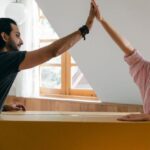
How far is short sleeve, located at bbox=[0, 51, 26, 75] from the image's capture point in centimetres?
141

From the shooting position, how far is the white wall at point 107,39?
2.28 meters

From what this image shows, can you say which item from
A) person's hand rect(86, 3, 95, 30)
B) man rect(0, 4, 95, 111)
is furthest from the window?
man rect(0, 4, 95, 111)

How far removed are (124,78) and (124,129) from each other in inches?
65.4

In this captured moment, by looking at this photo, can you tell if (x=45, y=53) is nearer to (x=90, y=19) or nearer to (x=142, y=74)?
(x=90, y=19)

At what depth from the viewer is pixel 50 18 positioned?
2.71 meters

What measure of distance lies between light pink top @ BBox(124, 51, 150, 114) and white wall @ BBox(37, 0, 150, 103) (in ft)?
2.26

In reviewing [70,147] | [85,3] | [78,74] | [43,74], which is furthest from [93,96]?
[70,147]

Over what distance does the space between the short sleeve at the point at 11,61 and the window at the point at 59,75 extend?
85.6 inches

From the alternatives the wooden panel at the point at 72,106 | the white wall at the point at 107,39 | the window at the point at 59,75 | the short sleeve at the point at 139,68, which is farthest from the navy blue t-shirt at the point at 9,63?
the window at the point at 59,75

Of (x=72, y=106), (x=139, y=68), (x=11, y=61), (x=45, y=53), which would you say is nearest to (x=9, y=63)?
(x=11, y=61)

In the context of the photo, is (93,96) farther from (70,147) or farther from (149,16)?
(70,147)

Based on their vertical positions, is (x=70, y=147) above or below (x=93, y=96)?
below

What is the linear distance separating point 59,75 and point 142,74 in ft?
7.65

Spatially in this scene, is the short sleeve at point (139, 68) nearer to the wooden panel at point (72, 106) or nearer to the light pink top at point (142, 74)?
the light pink top at point (142, 74)
